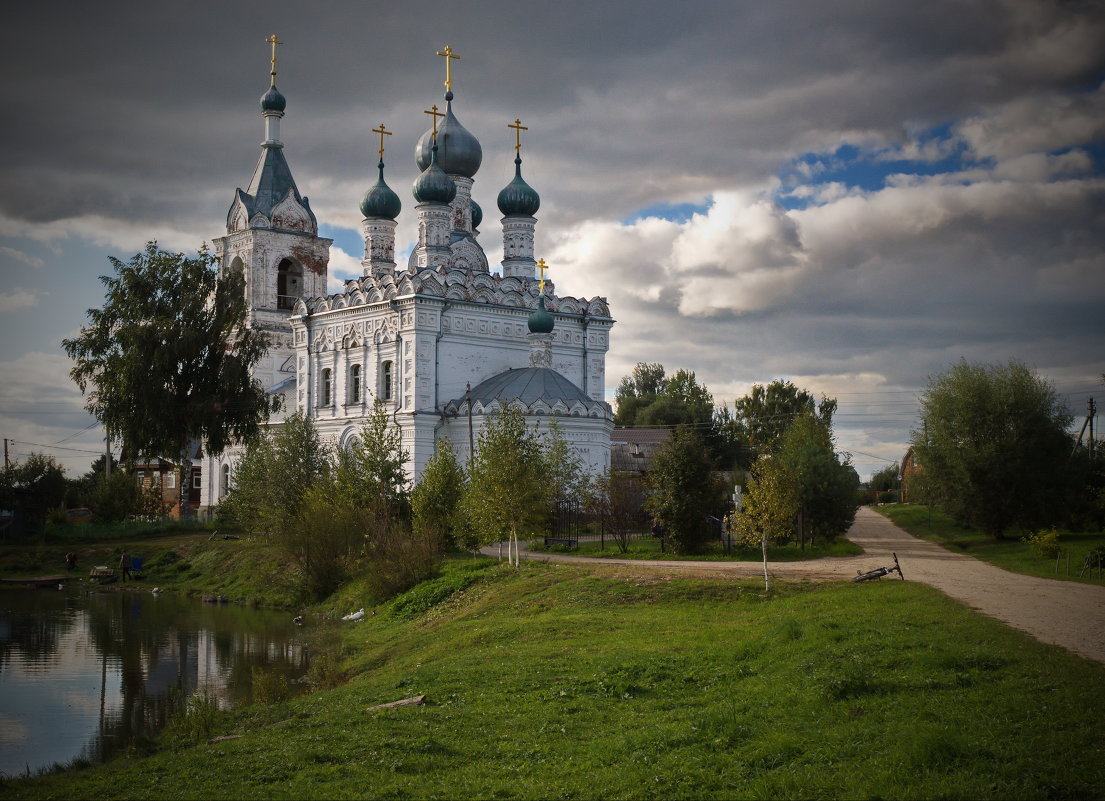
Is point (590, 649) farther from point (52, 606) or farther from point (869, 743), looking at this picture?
point (52, 606)

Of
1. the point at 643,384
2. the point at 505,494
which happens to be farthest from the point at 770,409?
the point at 505,494

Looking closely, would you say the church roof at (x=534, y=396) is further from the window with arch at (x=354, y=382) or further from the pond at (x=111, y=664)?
the pond at (x=111, y=664)

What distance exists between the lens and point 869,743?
30.1 ft

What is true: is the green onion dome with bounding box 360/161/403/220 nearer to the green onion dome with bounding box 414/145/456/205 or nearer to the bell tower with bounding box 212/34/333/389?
the green onion dome with bounding box 414/145/456/205

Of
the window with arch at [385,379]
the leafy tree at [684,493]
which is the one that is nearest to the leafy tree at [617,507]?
the leafy tree at [684,493]

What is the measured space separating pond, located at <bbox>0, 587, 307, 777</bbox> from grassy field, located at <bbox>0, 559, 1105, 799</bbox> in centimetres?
208

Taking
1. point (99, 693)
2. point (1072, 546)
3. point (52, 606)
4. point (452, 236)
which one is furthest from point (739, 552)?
point (452, 236)

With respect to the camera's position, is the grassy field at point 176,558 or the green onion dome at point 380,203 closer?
the grassy field at point 176,558

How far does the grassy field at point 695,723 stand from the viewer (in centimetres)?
865

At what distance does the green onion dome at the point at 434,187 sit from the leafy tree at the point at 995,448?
2187cm

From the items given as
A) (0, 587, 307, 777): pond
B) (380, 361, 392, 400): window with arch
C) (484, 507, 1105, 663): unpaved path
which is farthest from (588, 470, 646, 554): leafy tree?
(380, 361, 392, 400): window with arch

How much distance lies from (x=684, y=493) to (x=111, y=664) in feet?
48.0

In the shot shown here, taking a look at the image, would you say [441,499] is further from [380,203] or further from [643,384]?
[643,384]

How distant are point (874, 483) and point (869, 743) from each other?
8722 centimetres
